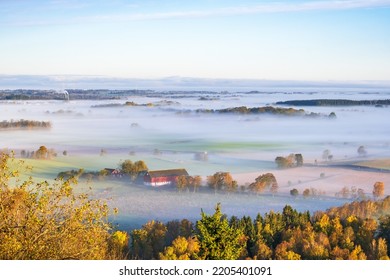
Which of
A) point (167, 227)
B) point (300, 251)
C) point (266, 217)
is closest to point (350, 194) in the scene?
point (266, 217)

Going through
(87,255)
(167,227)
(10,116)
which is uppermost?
(10,116)

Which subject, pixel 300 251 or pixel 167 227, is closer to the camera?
pixel 300 251

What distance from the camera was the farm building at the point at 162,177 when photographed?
873 centimetres

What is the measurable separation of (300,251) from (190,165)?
109 inches

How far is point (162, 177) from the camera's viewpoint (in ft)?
28.9

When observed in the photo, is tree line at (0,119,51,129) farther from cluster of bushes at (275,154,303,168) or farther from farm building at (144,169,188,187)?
cluster of bushes at (275,154,303,168)

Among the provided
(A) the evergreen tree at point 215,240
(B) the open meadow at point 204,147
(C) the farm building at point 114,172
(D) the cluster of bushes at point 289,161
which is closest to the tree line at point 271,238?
(A) the evergreen tree at point 215,240

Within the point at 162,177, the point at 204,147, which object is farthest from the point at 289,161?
the point at 162,177

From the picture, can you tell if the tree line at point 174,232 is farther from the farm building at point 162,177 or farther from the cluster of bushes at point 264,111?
the cluster of bushes at point 264,111

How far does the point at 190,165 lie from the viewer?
30.0 ft

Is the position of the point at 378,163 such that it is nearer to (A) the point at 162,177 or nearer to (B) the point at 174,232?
(A) the point at 162,177
